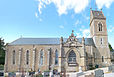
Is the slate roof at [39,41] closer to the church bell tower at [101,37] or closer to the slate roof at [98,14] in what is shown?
the church bell tower at [101,37]

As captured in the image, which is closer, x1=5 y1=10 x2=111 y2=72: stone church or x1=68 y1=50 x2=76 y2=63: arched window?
x1=5 y1=10 x2=111 y2=72: stone church

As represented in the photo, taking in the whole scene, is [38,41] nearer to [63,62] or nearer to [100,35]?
[63,62]

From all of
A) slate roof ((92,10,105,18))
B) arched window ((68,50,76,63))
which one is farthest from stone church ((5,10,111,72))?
slate roof ((92,10,105,18))

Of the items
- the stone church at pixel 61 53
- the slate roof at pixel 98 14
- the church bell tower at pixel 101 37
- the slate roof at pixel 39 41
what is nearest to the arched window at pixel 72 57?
the stone church at pixel 61 53

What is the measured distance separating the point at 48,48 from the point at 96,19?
17.6 m

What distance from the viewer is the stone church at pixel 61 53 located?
28.4 m

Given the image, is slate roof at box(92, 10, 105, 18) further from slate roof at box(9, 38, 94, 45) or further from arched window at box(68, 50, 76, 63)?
arched window at box(68, 50, 76, 63)

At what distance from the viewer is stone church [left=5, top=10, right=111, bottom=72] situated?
28.4 meters

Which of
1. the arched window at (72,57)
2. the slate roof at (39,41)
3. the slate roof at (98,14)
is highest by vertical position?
the slate roof at (98,14)

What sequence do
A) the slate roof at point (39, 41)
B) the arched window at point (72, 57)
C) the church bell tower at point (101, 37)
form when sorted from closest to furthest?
the arched window at point (72, 57) < the church bell tower at point (101, 37) < the slate roof at point (39, 41)

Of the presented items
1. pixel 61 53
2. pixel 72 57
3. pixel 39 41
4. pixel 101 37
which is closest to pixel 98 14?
pixel 101 37

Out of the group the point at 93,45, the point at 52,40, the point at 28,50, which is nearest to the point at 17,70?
the point at 28,50

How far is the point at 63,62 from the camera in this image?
27906mm

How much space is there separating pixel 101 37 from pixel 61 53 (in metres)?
13.9
